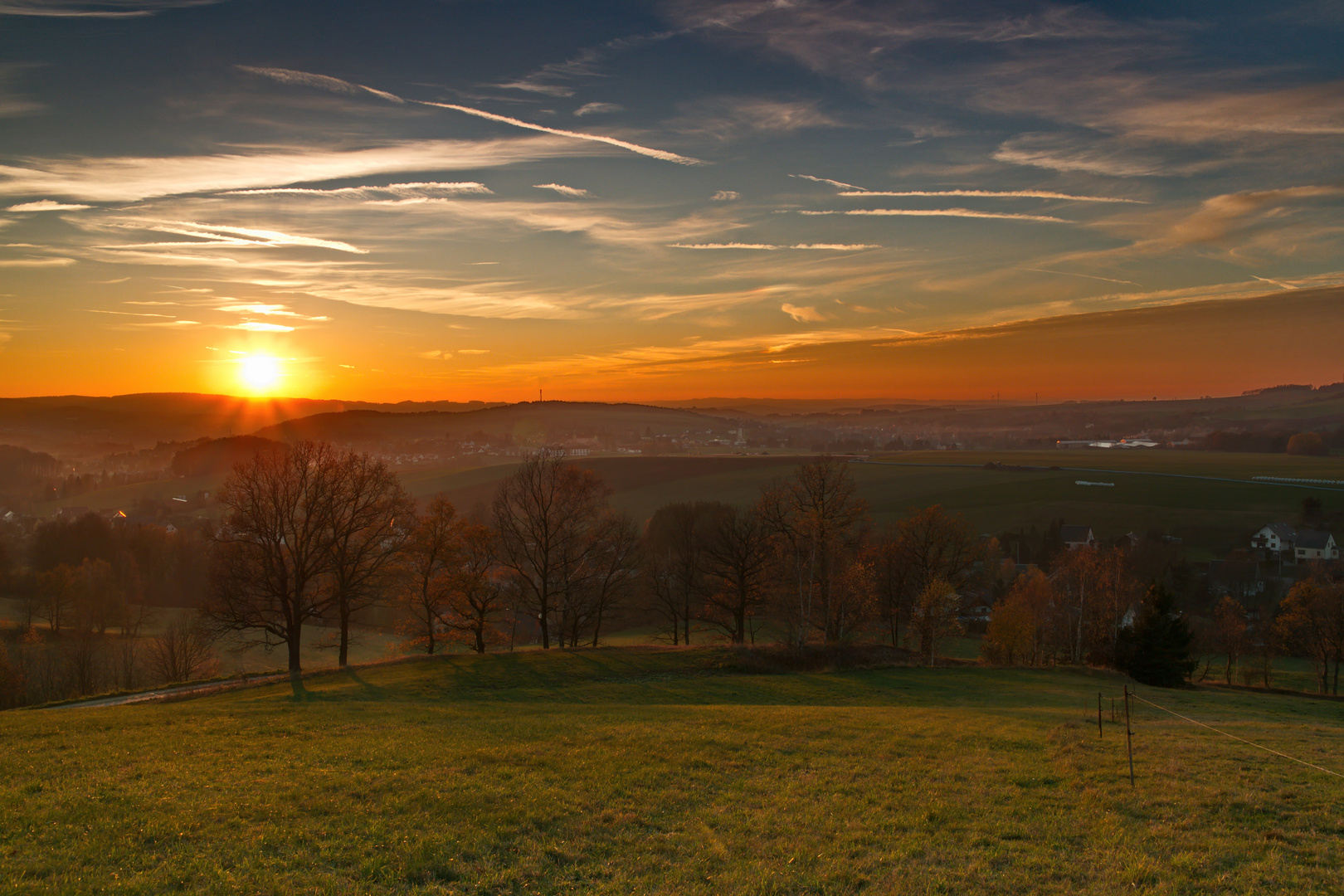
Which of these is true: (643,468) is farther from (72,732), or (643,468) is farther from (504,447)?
(72,732)

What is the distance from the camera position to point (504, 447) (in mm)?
158000

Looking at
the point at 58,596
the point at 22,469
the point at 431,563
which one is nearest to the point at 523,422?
the point at 22,469

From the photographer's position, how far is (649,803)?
38.1 ft

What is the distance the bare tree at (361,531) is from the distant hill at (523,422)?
12032 cm

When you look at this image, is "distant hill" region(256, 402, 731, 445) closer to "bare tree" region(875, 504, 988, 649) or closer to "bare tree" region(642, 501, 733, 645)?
"bare tree" region(642, 501, 733, 645)

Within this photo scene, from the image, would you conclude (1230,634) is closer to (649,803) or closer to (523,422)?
(649,803)

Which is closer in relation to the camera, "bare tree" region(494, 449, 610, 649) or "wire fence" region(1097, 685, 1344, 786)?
"wire fence" region(1097, 685, 1344, 786)

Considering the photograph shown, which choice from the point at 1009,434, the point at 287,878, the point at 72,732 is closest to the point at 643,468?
the point at 72,732

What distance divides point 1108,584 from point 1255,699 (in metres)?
21.8

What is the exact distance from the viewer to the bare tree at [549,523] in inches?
1587

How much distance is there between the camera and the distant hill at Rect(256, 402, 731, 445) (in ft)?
522

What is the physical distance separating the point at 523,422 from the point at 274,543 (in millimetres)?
146970

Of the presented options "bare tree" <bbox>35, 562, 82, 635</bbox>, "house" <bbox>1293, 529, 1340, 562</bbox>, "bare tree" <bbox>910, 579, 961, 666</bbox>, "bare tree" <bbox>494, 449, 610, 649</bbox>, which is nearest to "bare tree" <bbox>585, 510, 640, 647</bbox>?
"bare tree" <bbox>494, 449, 610, 649</bbox>

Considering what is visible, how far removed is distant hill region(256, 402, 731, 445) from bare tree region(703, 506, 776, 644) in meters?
116
